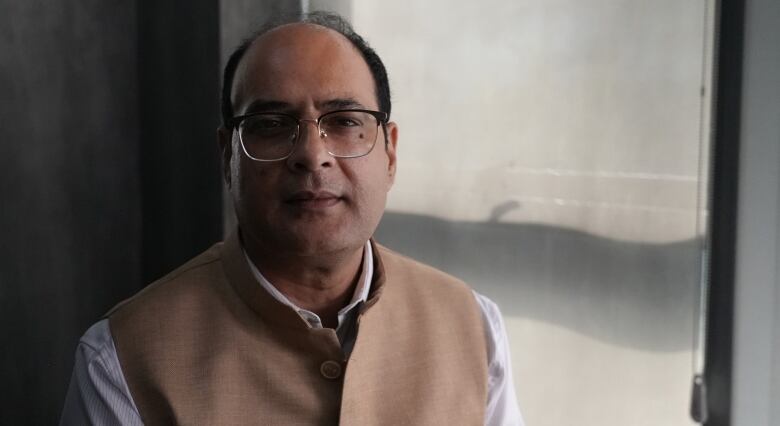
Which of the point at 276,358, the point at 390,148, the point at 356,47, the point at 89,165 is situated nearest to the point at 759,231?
the point at 390,148

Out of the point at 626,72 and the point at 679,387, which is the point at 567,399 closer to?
the point at 679,387

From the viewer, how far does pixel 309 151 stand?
1.16 metres

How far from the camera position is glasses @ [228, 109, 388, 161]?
3.88 ft

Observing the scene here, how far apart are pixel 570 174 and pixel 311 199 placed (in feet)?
2.33

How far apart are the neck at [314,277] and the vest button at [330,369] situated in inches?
4.4

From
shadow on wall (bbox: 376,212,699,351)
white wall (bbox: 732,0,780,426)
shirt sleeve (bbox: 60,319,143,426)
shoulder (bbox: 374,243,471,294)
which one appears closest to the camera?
shirt sleeve (bbox: 60,319,143,426)

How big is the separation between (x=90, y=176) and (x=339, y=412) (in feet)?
2.54

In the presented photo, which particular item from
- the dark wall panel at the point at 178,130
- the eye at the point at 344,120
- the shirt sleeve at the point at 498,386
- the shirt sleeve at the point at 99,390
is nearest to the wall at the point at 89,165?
the dark wall panel at the point at 178,130

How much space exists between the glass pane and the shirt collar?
0.45m

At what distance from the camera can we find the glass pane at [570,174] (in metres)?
1.62

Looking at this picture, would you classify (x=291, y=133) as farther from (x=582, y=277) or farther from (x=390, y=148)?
(x=582, y=277)

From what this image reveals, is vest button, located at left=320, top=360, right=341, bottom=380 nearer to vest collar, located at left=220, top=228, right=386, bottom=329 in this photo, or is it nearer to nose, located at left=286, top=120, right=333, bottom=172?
vest collar, located at left=220, top=228, right=386, bottom=329

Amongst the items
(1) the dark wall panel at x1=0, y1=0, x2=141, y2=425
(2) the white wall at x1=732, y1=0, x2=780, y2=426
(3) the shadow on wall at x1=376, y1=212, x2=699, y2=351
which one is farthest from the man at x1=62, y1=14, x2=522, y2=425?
(2) the white wall at x1=732, y1=0, x2=780, y2=426

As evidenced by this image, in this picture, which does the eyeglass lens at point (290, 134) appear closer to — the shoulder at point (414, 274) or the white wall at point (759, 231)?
the shoulder at point (414, 274)
